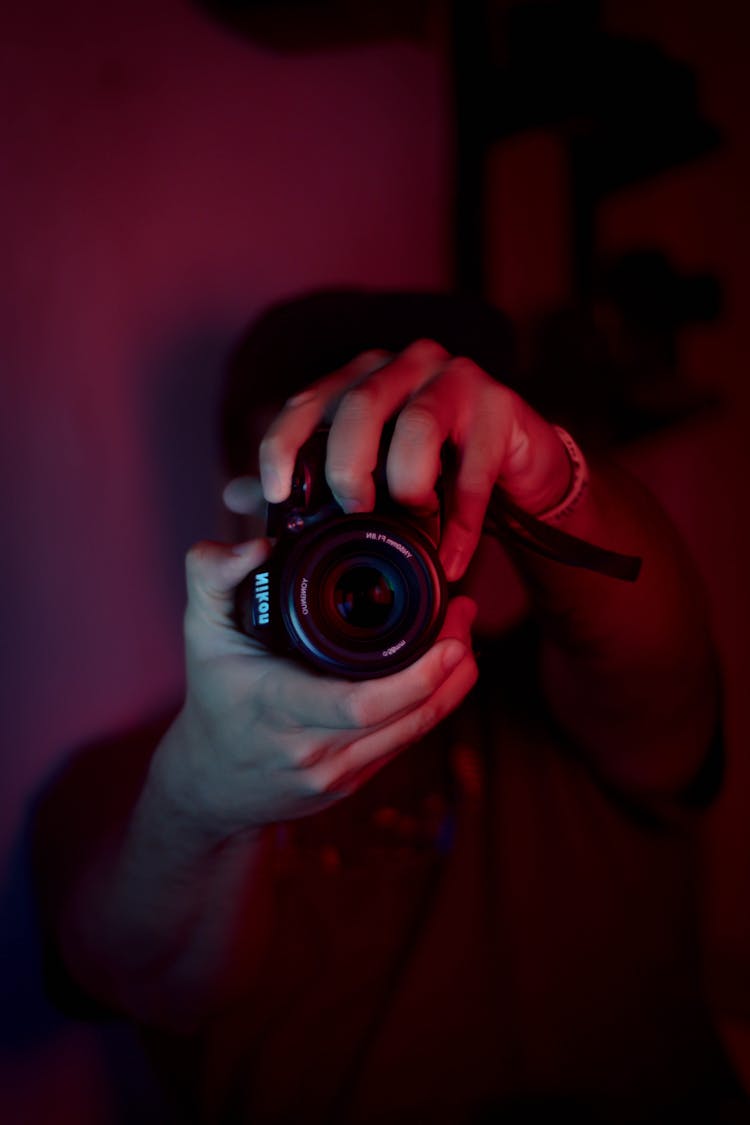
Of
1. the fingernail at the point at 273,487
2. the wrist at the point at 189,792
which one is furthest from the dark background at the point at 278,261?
the fingernail at the point at 273,487

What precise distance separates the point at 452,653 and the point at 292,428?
22cm

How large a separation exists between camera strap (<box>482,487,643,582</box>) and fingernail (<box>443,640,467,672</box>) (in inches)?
5.2

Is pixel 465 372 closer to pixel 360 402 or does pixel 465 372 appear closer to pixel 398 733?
pixel 360 402

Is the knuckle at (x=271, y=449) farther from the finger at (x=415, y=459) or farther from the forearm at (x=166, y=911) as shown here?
the forearm at (x=166, y=911)

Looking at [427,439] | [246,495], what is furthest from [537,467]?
[246,495]

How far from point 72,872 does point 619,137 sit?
1256mm

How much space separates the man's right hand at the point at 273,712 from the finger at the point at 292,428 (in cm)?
5

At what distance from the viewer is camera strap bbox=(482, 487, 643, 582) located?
57cm

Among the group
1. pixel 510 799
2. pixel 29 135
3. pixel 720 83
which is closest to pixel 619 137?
pixel 720 83

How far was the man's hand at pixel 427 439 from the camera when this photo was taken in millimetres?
551

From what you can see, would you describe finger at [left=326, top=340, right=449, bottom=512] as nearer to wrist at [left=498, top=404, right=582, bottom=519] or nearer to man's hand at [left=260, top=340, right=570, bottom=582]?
man's hand at [left=260, top=340, right=570, bottom=582]

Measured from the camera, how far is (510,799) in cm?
93

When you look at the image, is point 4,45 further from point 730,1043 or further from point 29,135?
point 730,1043

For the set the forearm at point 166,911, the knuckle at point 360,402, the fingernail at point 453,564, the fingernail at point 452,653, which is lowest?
the forearm at point 166,911
